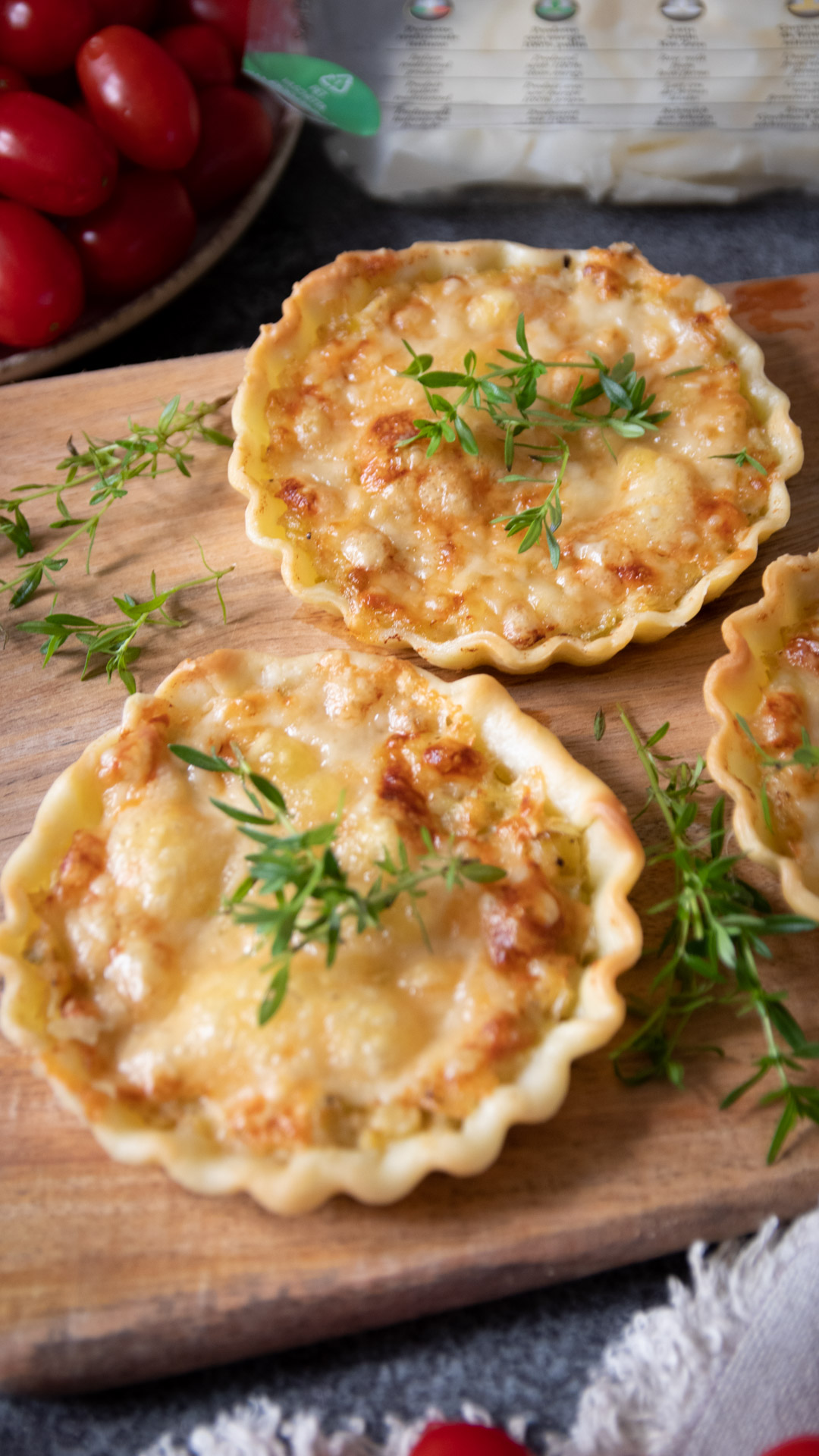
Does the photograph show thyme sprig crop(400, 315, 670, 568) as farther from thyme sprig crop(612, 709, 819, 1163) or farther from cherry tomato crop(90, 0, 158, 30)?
cherry tomato crop(90, 0, 158, 30)

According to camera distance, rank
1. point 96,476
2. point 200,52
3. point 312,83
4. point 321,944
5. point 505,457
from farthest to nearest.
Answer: point 312,83
point 200,52
point 96,476
point 505,457
point 321,944

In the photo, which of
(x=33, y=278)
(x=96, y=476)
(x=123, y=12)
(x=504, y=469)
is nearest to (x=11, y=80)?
(x=123, y=12)

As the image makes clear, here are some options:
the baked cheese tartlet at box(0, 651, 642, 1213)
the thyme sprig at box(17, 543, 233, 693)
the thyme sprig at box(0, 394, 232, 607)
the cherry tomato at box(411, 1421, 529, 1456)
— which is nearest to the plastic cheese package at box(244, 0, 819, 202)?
the thyme sprig at box(0, 394, 232, 607)

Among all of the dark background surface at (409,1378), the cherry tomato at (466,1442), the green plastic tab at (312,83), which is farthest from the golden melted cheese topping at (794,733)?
the green plastic tab at (312,83)

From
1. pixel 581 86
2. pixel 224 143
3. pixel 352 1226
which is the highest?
pixel 581 86

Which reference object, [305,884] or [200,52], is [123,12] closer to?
[200,52]

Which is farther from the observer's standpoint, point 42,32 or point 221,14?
point 221,14

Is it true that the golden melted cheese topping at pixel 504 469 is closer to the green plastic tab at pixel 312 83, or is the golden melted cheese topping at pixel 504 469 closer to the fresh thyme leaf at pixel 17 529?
the fresh thyme leaf at pixel 17 529
